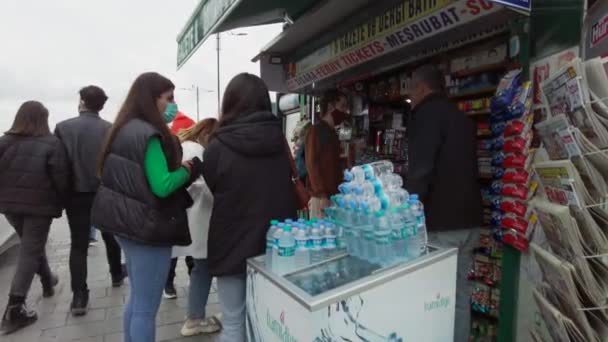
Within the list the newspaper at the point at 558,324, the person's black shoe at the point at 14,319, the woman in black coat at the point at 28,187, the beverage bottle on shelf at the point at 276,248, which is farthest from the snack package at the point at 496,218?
the person's black shoe at the point at 14,319

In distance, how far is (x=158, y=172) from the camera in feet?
6.12

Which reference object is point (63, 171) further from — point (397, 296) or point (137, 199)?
point (397, 296)

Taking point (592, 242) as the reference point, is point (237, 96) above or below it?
above

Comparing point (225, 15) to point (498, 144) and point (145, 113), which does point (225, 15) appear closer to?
point (145, 113)

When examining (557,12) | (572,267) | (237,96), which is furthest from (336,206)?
(557,12)

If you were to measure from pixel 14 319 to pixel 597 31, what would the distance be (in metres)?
4.19

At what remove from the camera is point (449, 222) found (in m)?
2.23

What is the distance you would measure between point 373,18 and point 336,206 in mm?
1752

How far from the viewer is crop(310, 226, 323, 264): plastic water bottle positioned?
1658 millimetres

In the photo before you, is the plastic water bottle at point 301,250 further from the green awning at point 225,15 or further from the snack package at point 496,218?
the green awning at point 225,15

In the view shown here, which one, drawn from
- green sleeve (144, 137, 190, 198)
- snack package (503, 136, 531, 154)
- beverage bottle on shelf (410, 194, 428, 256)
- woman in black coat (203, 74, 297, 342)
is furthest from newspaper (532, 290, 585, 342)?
green sleeve (144, 137, 190, 198)

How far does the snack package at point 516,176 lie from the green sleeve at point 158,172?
5.98 feet

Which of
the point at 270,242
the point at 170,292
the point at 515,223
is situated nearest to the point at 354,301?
the point at 270,242

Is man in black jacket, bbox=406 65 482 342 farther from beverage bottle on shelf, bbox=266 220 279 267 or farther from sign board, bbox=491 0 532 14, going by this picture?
beverage bottle on shelf, bbox=266 220 279 267
